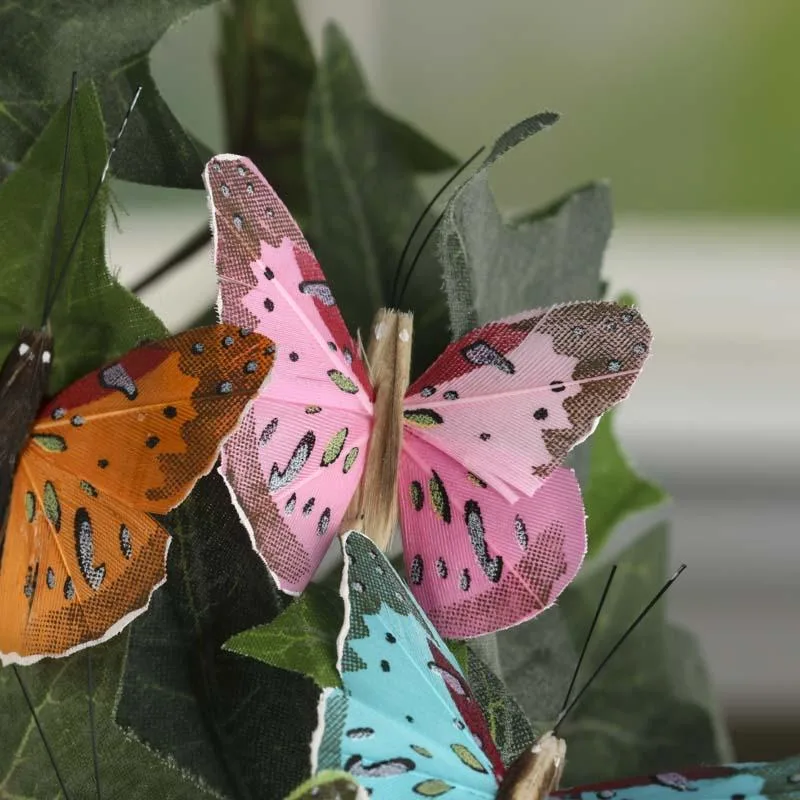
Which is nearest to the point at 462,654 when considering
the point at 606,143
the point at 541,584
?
the point at 541,584

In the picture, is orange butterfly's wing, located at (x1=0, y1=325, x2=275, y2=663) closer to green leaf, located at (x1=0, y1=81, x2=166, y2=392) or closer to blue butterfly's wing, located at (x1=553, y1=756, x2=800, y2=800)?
green leaf, located at (x1=0, y1=81, x2=166, y2=392)

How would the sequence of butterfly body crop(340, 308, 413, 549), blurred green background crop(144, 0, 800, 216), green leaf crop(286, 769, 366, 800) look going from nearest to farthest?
green leaf crop(286, 769, 366, 800) < butterfly body crop(340, 308, 413, 549) < blurred green background crop(144, 0, 800, 216)

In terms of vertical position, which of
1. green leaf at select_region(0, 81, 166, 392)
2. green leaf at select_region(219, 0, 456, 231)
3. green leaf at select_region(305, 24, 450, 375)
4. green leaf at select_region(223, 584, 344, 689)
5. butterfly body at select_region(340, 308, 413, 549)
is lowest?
green leaf at select_region(223, 584, 344, 689)

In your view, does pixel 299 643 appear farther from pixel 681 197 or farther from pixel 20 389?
pixel 681 197

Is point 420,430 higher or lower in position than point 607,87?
lower

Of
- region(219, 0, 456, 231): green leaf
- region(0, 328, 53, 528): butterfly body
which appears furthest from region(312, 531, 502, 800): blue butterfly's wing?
region(219, 0, 456, 231): green leaf

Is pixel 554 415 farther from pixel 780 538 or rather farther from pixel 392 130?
pixel 780 538

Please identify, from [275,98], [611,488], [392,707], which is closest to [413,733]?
[392,707]
